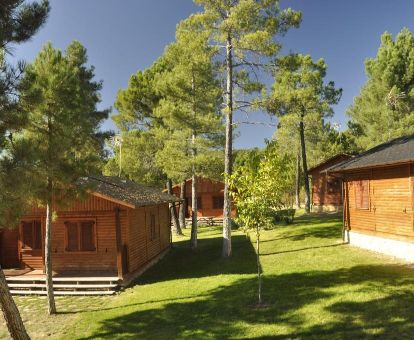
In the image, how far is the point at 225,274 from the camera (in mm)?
16766

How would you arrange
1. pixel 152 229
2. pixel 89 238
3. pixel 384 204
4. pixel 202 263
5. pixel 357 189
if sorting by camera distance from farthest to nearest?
1. pixel 152 229
2. pixel 202 263
3. pixel 357 189
4. pixel 89 238
5. pixel 384 204

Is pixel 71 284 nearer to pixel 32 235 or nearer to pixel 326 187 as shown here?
pixel 32 235

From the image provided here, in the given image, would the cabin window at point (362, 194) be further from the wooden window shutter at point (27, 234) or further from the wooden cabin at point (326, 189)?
the wooden window shutter at point (27, 234)

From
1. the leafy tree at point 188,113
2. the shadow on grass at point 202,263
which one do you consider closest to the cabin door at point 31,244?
the shadow on grass at point 202,263

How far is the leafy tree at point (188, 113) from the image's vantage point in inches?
888

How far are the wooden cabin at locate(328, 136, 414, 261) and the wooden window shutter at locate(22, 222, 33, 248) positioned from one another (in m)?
15.6

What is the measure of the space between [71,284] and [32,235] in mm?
3967

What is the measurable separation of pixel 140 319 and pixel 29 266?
9.15 meters

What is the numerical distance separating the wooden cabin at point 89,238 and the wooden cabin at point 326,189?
20714mm

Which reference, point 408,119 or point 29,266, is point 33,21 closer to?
point 29,266

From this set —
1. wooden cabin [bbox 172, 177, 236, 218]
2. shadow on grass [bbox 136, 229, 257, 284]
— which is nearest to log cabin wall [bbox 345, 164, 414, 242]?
shadow on grass [bbox 136, 229, 257, 284]

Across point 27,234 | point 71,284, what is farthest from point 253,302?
point 27,234

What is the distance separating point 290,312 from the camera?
35.9 ft

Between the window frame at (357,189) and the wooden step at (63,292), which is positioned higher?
the window frame at (357,189)
